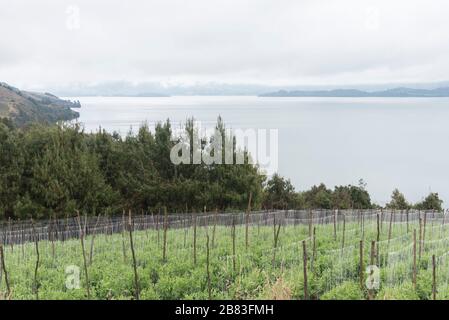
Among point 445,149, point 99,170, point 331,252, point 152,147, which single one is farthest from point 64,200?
point 445,149

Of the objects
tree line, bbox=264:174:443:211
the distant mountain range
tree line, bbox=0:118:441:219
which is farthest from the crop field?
the distant mountain range

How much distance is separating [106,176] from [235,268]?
17.6 m

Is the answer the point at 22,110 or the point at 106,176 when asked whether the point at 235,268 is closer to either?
the point at 106,176

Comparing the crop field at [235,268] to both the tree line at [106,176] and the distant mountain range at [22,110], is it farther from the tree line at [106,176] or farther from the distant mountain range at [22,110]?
the distant mountain range at [22,110]

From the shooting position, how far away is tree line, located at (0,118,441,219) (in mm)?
23281

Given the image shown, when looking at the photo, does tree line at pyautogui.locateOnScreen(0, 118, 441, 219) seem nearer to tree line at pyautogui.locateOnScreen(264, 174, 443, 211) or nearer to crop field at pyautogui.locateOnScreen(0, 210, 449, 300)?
crop field at pyautogui.locateOnScreen(0, 210, 449, 300)

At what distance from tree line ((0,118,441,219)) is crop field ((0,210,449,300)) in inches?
289

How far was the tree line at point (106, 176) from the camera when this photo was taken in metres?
23.3

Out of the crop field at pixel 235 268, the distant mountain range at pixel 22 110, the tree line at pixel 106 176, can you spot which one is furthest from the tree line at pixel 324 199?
the distant mountain range at pixel 22 110

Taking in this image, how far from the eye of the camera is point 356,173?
72.4 metres

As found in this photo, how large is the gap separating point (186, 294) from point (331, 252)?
4.22 m

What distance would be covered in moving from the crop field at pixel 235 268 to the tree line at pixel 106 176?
289 inches
